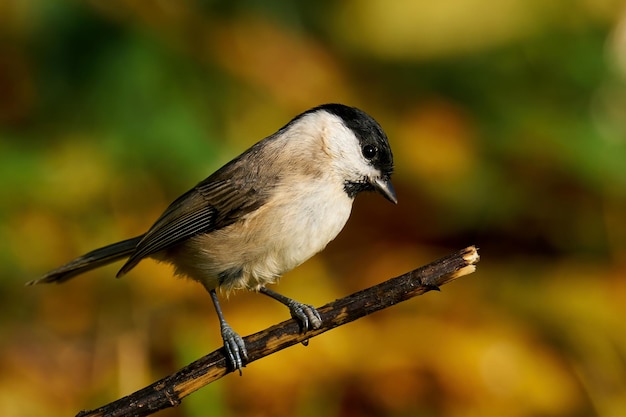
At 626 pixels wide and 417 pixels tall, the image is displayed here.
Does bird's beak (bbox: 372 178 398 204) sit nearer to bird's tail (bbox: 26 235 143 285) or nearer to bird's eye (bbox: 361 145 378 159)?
bird's eye (bbox: 361 145 378 159)

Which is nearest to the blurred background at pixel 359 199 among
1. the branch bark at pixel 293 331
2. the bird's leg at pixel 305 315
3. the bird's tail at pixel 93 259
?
the bird's tail at pixel 93 259

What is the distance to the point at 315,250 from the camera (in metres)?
1.85

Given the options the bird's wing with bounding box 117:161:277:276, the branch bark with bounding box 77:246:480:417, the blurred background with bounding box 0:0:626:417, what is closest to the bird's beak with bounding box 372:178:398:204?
the bird's wing with bounding box 117:161:277:276

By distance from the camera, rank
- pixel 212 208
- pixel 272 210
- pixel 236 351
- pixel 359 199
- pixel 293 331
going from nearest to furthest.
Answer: pixel 293 331, pixel 236 351, pixel 272 210, pixel 212 208, pixel 359 199

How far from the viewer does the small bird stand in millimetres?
1843

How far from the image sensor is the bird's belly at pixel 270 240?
183 centimetres

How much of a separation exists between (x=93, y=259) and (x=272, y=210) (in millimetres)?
556

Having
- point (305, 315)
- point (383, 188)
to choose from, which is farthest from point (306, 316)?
point (383, 188)

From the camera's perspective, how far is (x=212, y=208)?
6.68 feet

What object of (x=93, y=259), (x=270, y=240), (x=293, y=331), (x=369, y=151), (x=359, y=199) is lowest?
(x=293, y=331)

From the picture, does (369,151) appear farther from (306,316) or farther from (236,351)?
(236,351)

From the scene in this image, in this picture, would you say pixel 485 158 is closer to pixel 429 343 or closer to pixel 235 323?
pixel 429 343

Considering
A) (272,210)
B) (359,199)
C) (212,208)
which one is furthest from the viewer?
(359,199)

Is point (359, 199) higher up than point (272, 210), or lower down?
higher up
